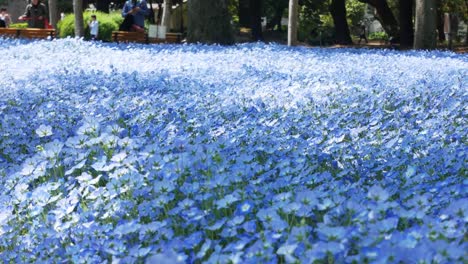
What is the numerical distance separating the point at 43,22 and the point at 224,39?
9.26 meters

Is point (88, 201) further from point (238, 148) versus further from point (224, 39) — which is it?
point (224, 39)

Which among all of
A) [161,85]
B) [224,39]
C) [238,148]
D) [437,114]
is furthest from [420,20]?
[238,148]

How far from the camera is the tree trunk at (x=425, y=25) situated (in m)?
15.8

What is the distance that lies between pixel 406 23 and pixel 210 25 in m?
14.6

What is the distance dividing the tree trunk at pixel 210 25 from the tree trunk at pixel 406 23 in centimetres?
1352

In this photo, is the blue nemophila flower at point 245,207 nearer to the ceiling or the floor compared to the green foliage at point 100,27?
nearer to the floor

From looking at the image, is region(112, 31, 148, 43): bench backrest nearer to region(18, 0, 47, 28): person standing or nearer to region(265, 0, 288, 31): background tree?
region(18, 0, 47, 28): person standing

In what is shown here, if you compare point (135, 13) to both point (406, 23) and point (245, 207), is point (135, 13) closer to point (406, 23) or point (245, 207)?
point (406, 23)

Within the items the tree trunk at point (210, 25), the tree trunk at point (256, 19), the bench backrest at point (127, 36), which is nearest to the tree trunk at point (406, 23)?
the tree trunk at point (256, 19)

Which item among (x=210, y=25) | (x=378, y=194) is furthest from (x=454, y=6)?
(x=378, y=194)

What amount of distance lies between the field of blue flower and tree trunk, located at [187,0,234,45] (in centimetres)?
704

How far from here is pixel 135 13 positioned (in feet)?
63.3

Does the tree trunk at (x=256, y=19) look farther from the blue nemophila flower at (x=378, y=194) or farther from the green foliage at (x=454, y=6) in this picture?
the blue nemophila flower at (x=378, y=194)

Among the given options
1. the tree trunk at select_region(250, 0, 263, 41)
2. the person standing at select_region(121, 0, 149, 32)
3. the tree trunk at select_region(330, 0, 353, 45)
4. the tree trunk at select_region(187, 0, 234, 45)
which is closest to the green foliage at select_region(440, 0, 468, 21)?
the tree trunk at select_region(330, 0, 353, 45)
